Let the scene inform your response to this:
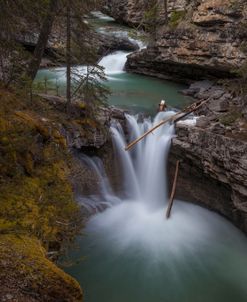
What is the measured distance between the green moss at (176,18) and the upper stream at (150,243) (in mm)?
9561

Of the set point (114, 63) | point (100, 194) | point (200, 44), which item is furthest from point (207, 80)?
point (100, 194)

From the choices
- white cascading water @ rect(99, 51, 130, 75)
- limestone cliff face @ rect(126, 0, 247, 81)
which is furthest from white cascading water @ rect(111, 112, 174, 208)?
white cascading water @ rect(99, 51, 130, 75)

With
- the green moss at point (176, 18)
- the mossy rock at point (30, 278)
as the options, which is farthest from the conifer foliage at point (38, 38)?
the green moss at point (176, 18)

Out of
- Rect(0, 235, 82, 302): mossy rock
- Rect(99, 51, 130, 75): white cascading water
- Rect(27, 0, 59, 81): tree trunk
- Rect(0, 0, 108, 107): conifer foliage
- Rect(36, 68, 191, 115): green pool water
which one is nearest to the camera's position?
Rect(0, 235, 82, 302): mossy rock

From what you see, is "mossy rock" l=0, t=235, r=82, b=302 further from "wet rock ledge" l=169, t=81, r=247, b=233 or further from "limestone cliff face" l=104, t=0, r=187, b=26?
"limestone cliff face" l=104, t=0, r=187, b=26

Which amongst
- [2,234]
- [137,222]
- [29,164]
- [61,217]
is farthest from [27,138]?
[137,222]

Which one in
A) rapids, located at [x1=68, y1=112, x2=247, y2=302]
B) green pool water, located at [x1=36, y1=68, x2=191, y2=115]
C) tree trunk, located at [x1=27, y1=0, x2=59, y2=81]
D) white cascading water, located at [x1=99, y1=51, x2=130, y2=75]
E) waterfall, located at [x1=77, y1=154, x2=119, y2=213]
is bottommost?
rapids, located at [x1=68, y1=112, x2=247, y2=302]

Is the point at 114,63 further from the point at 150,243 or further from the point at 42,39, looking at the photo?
the point at 150,243

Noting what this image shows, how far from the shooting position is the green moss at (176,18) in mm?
24341

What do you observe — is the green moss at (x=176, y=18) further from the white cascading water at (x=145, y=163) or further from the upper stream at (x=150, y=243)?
the white cascading water at (x=145, y=163)

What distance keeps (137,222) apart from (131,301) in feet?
12.5

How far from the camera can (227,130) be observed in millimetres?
13602

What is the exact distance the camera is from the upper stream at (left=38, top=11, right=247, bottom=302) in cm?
1052

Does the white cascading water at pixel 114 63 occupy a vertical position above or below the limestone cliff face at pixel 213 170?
above
